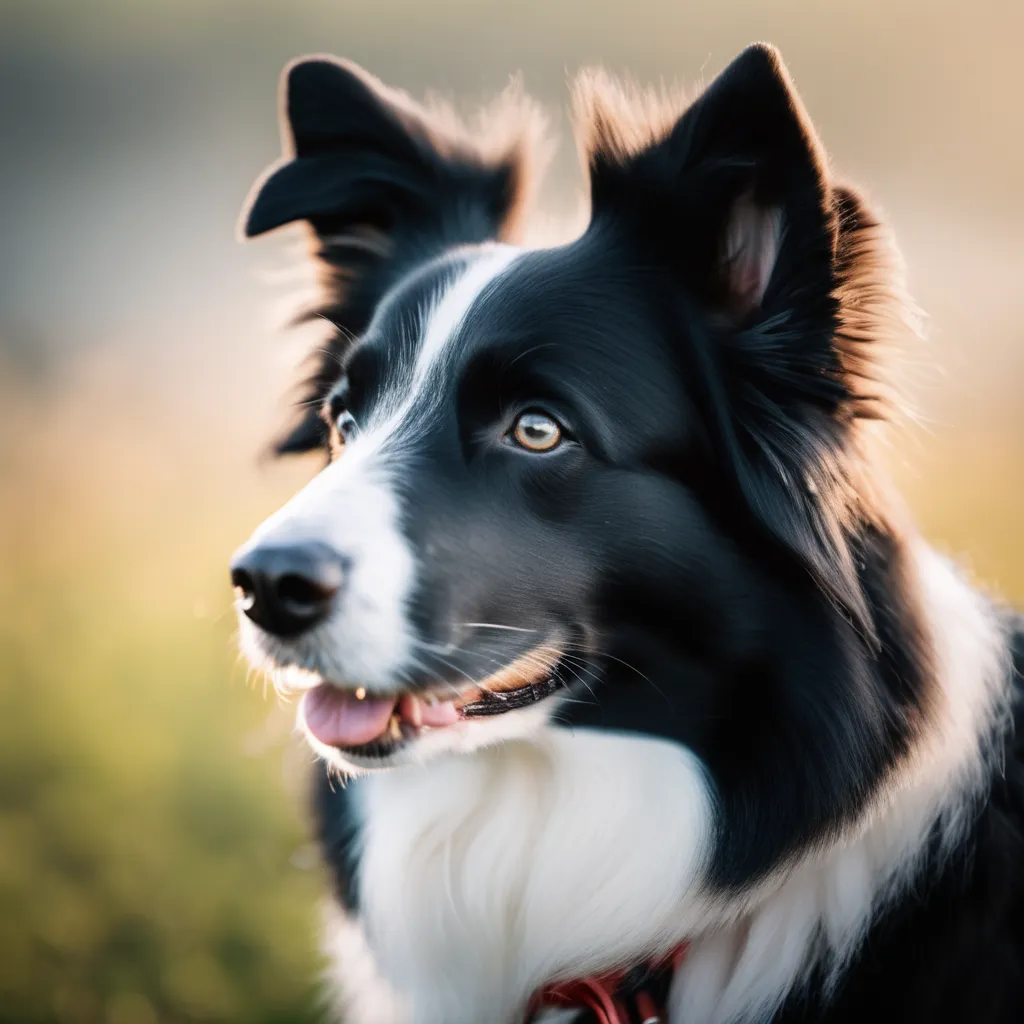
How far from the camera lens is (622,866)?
240cm

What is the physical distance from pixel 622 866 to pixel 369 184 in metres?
1.93

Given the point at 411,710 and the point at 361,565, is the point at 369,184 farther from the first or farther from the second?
the point at 411,710

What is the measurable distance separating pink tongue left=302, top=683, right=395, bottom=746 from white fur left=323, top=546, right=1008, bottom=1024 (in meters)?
0.35

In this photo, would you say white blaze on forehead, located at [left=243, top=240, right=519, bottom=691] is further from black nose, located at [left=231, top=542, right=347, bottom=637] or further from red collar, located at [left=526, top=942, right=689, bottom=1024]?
red collar, located at [left=526, top=942, right=689, bottom=1024]

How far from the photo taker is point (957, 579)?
2668 millimetres

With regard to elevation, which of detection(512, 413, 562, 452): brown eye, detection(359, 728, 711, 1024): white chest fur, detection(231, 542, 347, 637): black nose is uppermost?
detection(512, 413, 562, 452): brown eye

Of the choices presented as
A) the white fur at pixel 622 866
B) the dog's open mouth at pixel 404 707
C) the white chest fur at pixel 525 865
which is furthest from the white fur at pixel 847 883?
the dog's open mouth at pixel 404 707

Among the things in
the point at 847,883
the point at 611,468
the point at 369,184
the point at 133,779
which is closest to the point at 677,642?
the point at 611,468

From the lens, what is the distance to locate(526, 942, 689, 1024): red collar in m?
2.38

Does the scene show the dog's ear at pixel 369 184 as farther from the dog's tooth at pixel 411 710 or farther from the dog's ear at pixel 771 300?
the dog's tooth at pixel 411 710

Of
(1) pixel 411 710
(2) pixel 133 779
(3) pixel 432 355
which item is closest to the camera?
(1) pixel 411 710

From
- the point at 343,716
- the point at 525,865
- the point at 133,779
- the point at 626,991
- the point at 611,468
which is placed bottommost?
the point at 133,779

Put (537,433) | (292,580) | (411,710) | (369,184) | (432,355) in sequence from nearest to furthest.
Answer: (292,580), (411,710), (537,433), (432,355), (369,184)

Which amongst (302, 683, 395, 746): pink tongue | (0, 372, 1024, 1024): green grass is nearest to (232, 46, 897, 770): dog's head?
(302, 683, 395, 746): pink tongue
